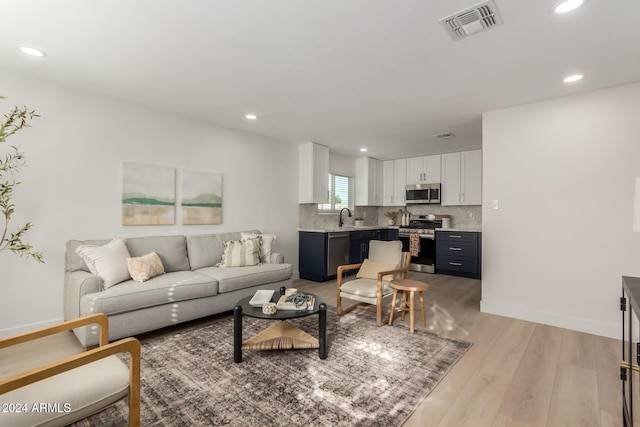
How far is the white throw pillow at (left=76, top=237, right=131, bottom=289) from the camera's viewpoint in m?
2.76

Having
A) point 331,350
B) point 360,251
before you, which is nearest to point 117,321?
point 331,350

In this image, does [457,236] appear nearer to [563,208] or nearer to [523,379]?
[563,208]

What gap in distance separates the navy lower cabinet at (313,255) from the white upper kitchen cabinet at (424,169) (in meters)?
2.73

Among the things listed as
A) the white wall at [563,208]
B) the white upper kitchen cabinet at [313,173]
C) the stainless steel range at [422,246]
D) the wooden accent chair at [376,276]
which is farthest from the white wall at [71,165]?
the stainless steel range at [422,246]

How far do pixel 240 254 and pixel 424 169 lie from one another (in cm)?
441

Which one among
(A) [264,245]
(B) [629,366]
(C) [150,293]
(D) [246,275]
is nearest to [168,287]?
(C) [150,293]

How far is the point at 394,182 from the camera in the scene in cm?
680

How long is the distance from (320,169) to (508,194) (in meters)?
3.00

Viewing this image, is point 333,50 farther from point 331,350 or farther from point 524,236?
point 524,236

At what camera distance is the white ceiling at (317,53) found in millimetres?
1866

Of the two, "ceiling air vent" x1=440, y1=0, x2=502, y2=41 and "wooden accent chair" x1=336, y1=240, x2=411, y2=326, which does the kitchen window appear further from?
"ceiling air vent" x1=440, y1=0, x2=502, y2=41

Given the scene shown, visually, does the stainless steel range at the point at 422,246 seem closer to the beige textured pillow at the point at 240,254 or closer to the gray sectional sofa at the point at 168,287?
the gray sectional sofa at the point at 168,287

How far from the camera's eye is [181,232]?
391 centimetres

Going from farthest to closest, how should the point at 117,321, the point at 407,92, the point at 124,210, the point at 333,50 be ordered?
the point at 124,210, the point at 407,92, the point at 117,321, the point at 333,50
